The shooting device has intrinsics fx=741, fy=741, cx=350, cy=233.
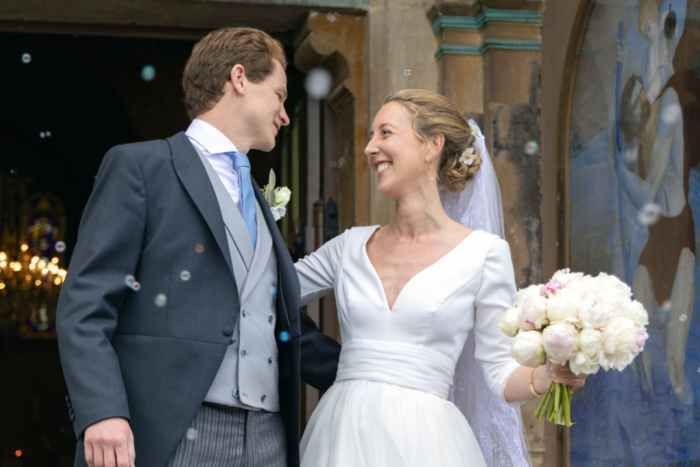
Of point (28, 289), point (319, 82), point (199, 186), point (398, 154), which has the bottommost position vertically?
point (199, 186)

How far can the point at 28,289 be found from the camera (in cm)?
1316

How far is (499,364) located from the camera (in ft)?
8.05

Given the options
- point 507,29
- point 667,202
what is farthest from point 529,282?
point 507,29

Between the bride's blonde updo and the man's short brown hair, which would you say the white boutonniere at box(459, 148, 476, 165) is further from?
the man's short brown hair

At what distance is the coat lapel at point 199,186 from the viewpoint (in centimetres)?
200

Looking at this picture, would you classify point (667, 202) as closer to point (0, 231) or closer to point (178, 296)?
point (178, 296)

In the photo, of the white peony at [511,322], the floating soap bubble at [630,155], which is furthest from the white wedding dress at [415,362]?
the floating soap bubble at [630,155]

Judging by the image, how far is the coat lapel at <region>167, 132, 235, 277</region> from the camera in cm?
200

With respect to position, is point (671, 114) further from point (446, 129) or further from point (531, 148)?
point (531, 148)

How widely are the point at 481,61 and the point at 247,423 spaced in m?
2.54

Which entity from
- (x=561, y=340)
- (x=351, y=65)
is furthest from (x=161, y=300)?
(x=351, y=65)

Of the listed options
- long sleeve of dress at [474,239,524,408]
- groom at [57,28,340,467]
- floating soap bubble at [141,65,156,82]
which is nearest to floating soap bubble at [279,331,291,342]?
groom at [57,28,340,467]

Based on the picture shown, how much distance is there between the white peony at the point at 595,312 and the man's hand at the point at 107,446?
114 cm

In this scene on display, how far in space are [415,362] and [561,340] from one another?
710 millimetres
